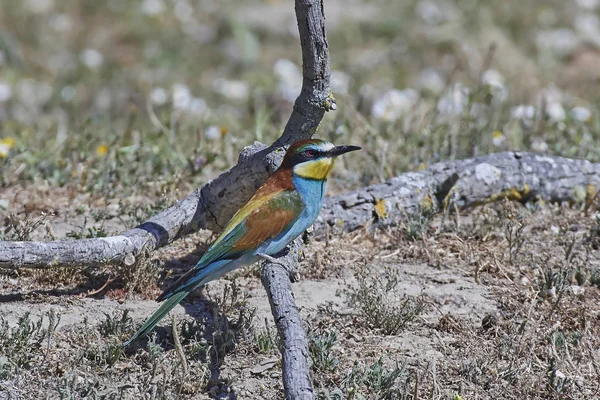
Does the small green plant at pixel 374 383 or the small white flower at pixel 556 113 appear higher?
the small white flower at pixel 556 113

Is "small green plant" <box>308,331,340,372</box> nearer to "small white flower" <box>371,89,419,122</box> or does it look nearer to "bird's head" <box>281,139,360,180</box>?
"bird's head" <box>281,139,360,180</box>

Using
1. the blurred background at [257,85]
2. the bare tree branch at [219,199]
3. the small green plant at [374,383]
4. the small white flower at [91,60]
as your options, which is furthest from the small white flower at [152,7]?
the small green plant at [374,383]

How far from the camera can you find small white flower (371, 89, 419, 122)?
18.9 feet

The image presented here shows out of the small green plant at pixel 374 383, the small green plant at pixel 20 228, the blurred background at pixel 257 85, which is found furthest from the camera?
the blurred background at pixel 257 85

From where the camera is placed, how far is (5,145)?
4941mm

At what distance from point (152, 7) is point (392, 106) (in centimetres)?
421

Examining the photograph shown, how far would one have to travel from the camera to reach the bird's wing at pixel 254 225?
3378 millimetres

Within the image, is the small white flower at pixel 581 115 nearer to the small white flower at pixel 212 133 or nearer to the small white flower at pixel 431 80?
the small white flower at pixel 431 80

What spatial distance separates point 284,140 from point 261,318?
75cm

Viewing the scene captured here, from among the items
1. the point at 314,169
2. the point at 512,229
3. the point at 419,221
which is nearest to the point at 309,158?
the point at 314,169

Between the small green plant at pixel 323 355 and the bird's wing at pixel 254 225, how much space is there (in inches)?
18.3

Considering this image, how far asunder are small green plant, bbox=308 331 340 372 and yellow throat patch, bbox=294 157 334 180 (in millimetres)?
684

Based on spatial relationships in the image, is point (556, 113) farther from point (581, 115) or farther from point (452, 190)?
point (452, 190)

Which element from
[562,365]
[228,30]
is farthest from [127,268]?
[228,30]
